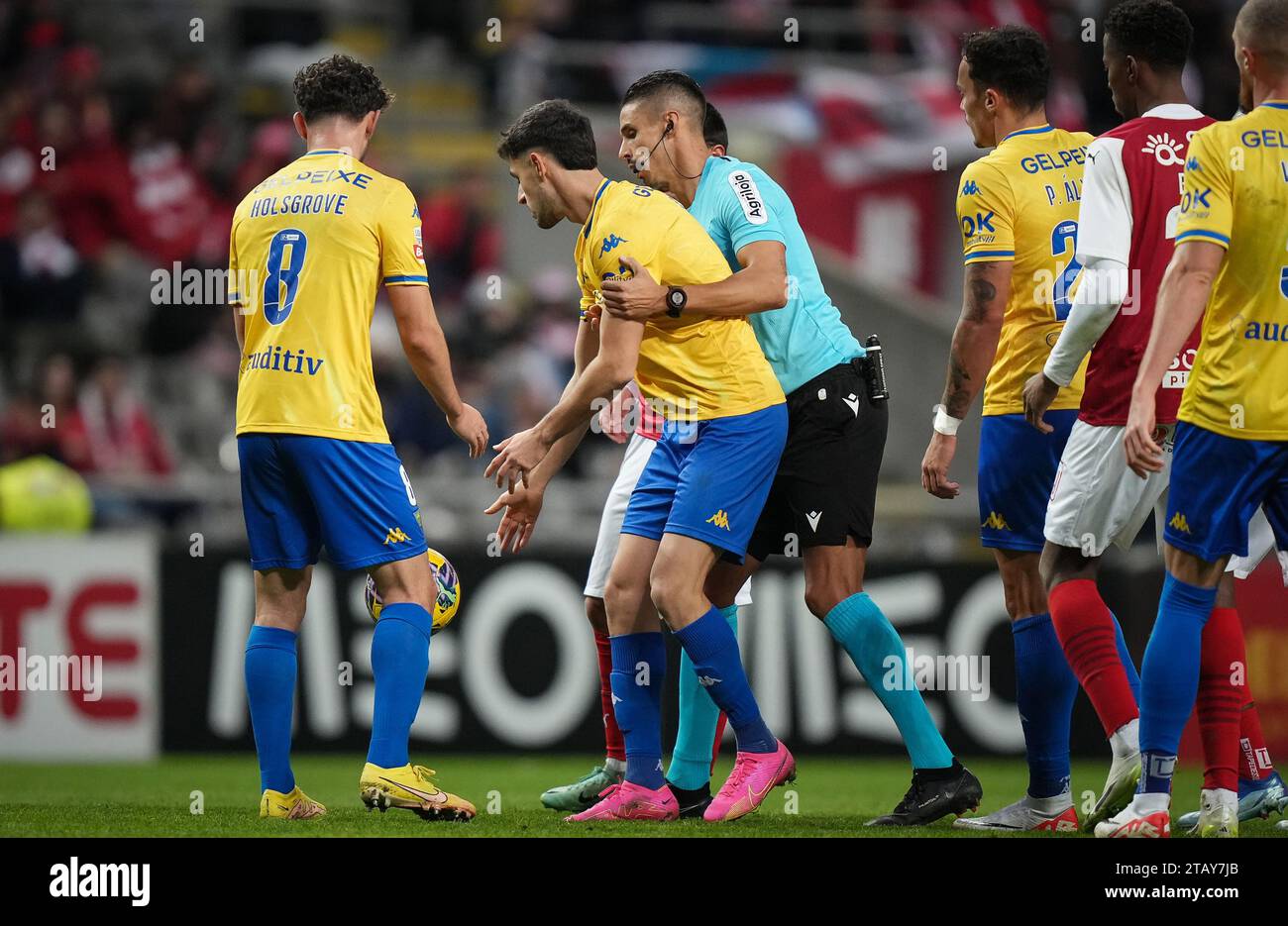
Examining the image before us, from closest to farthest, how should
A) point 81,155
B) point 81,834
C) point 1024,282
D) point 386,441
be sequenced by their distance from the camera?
point 81,834 < point 386,441 < point 1024,282 < point 81,155

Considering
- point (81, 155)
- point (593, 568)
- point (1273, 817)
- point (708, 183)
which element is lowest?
point (1273, 817)

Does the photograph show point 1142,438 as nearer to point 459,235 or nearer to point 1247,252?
point 1247,252

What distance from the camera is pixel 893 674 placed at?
589 centimetres

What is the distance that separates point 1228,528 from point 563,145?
8.53 feet

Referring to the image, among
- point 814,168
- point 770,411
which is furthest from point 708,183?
point 814,168

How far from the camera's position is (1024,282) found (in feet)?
20.3

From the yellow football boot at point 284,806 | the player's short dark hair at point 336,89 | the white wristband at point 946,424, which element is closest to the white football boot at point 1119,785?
the white wristband at point 946,424

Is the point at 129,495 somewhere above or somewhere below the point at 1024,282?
below

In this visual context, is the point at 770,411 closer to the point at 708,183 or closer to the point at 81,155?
the point at 708,183

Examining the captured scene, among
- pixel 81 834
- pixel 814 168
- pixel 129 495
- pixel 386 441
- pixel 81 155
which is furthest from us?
pixel 814 168

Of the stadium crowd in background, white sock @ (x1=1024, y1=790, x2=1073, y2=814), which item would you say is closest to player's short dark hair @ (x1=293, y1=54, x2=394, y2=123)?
white sock @ (x1=1024, y1=790, x2=1073, y2=814)

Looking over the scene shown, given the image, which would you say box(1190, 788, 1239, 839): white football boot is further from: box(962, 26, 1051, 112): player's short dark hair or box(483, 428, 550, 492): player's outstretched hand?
box(962, 26, 1051, 112): player's short dark hair

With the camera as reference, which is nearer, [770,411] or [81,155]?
[770,411]
